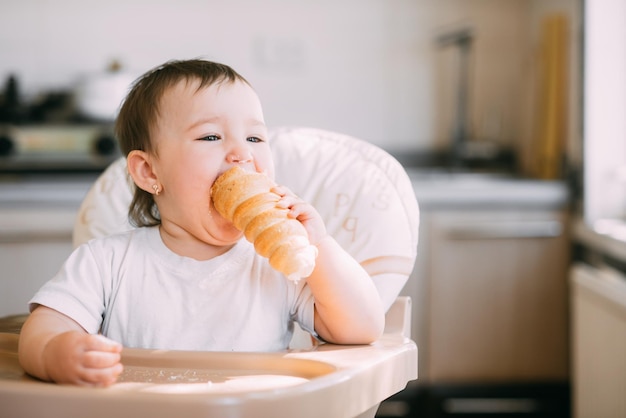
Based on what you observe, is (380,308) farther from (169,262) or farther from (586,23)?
(586,23)

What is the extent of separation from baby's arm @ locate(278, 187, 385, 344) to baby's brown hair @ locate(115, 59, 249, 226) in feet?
0.73

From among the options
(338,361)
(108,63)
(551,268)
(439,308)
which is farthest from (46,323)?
(108,63)

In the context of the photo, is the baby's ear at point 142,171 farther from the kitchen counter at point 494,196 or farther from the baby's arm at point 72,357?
the kitchen counter at point 494,196

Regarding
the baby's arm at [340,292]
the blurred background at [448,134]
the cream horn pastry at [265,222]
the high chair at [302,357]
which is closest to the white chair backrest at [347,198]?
the high chair at [302,357]

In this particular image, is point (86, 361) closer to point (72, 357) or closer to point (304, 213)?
point (72, 357)

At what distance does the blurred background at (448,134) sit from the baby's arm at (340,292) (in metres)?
1.20

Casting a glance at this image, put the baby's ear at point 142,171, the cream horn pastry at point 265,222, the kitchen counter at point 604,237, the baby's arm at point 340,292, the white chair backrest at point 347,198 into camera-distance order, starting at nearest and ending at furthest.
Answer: the cream horn pastry at point 265,222 → the baby's arm at point 340,292 → the baby's ear at point 142,171 → the white chair backrest at point 347,198 → the kitchen counter at point 604,237

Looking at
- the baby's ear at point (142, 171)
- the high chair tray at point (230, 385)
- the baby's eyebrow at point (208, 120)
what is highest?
the baby's eyebrow at point (208, 120)

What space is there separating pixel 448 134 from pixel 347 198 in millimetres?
1839

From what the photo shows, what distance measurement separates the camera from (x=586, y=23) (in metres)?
2.47

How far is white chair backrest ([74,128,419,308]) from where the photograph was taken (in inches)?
50.6

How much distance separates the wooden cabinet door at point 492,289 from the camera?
2.56 metres

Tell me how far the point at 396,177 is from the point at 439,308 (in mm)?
1298

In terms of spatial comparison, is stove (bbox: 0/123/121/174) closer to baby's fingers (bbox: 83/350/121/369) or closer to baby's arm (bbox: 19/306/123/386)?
baby's arm (bbox: 19/306/123/386)
